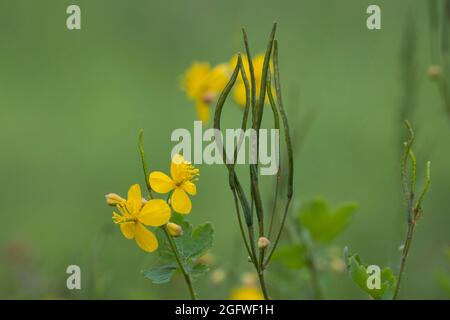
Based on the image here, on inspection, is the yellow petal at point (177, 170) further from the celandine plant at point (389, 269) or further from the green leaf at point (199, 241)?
the celandine plant at point (389, 269)

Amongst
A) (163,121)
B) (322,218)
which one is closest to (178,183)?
(322,218)

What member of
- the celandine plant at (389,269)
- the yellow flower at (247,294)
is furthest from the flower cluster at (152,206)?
the yellow flower at (247,294)

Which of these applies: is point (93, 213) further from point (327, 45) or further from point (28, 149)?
point (327, 45)

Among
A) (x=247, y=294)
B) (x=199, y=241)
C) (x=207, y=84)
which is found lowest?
(x=247, y=294)

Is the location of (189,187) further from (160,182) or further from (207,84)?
(207,84)

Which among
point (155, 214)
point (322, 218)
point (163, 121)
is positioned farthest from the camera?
point (163, 121)

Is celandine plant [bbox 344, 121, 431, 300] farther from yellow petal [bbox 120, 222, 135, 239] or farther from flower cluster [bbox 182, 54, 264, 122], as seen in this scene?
flower cluster [bbox 182, 54, 264, 122]

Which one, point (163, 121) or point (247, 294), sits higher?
point (163, 121)
